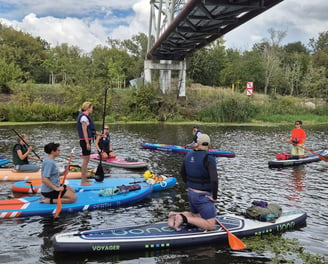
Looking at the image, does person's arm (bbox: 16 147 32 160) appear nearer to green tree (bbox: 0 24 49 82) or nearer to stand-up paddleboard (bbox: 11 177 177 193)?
stand-up paddleboard (bbox: 11 177 177 193)

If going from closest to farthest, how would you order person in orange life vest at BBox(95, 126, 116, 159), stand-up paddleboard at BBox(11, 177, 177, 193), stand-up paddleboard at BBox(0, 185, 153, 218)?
stand-up paddleboard at BBox(0, 185, 153, 218)
stand-up paddleboard at BBox(11, 177, 177, 193)
person in orange life vest at BBox(95, 126, 116, 159)

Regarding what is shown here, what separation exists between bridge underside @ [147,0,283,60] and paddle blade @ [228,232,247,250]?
11.2m

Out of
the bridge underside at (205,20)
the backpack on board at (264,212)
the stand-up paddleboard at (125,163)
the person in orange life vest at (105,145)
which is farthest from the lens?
the bridge underside at (205,20)

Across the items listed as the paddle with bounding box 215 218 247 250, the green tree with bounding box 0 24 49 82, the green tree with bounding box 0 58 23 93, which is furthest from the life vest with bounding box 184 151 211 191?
the green tree with bounding box 0 24 49 82

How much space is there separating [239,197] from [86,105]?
458cm

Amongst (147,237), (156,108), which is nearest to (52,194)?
(147,237)

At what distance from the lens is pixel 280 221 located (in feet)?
21.9

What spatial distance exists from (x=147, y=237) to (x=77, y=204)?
7.73 feet

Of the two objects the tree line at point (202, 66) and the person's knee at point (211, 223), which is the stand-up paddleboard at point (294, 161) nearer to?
the person's knee at point (211, 223)

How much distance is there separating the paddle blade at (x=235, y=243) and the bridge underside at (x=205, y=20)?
11204 millimetres

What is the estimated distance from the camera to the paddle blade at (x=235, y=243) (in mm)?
5777

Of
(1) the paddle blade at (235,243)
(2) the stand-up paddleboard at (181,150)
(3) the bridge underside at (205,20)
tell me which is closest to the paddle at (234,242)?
(1) the paddle blade at (235,243)

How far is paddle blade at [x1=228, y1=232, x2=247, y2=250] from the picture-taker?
19.0ft

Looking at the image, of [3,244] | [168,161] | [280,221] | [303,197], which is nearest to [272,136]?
[168,161]
